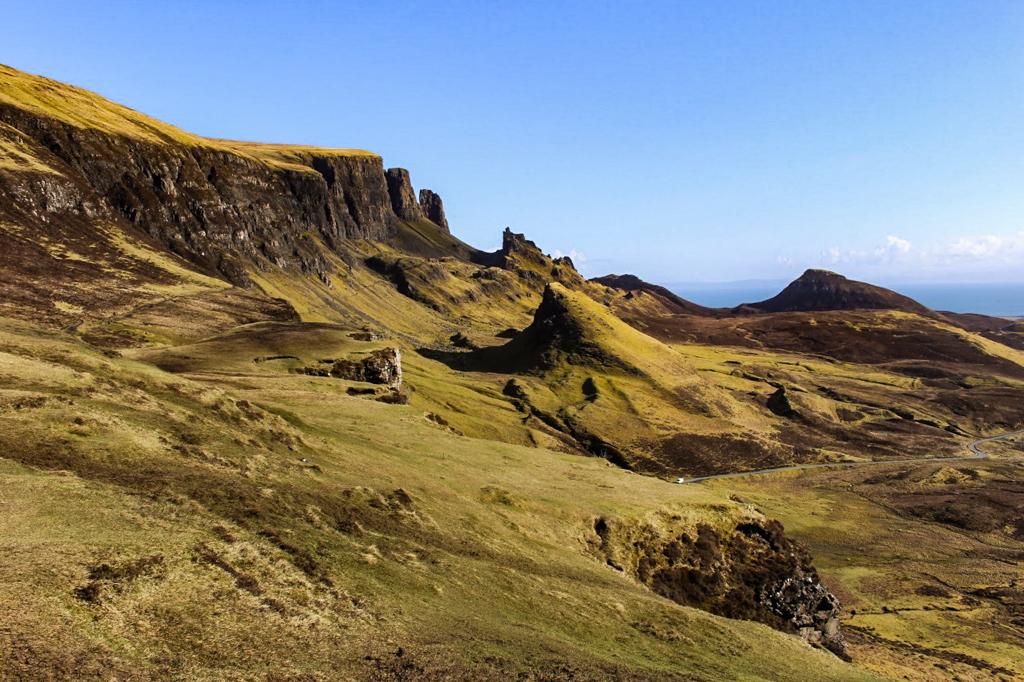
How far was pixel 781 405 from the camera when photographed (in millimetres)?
177375

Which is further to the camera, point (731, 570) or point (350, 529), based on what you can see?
point (731, 570)

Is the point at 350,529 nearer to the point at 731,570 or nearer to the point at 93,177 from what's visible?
the point at 731,570

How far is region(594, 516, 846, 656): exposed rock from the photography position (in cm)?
5009

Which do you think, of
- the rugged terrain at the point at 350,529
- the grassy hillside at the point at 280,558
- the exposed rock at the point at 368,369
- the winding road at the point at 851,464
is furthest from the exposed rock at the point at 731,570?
the winding road at the point at 851,464

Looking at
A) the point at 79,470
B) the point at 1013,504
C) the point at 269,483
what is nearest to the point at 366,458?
the point at 269,483

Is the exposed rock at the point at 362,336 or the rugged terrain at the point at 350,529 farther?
the exposed rock at the point at 362,336

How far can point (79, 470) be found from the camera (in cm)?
2945

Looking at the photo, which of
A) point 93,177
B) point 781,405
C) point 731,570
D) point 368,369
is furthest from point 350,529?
A: point 93,177

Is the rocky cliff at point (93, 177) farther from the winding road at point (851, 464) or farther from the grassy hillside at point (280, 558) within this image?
the winding road at point (851, 464)

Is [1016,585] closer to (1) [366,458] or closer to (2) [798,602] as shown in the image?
(2) [798,602]

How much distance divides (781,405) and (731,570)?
134981 mm

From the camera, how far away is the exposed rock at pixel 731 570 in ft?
164

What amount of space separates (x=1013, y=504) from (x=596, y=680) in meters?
130

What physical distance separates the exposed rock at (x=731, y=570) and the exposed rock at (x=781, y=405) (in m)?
122
